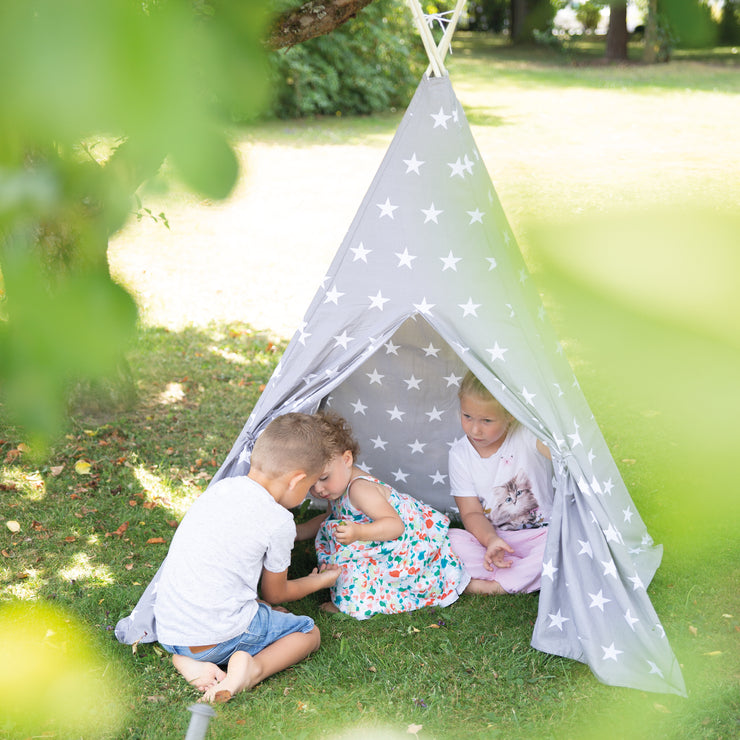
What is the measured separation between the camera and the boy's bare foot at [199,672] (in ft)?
9.39

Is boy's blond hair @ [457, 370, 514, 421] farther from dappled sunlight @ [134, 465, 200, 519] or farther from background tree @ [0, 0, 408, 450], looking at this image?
background tree @ [0, 0, 408, 450]

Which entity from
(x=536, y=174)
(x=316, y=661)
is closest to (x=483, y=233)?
(x=536, y=174)

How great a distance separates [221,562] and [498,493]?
55.4 inches

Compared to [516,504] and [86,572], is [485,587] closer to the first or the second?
[516,504]

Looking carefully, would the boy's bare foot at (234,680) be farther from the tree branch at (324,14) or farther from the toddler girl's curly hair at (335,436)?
the tree branch at (324,14)

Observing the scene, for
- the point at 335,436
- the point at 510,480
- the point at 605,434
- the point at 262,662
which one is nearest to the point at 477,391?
the point at 510,480

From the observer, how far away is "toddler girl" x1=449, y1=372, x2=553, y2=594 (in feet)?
11.6

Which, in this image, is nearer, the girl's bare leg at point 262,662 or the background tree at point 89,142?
the background tree at point 89,142

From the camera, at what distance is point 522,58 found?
870mm

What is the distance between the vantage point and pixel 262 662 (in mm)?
2908

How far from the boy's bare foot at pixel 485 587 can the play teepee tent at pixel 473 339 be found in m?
0.51

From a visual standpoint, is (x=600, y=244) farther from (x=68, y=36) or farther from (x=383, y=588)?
Answer: (x=383, y=588)

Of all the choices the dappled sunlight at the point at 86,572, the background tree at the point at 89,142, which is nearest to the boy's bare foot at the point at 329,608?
the dappled sunlight at the point at 86,572

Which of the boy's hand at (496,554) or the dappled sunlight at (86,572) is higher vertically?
the boy's hand at (496,554)
